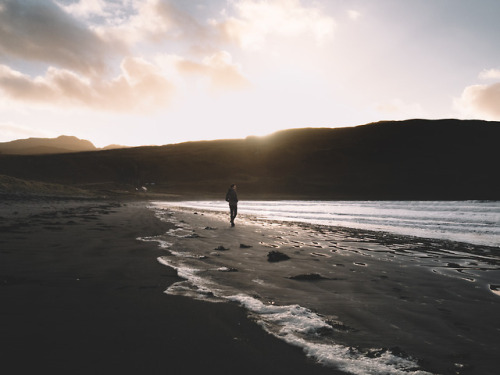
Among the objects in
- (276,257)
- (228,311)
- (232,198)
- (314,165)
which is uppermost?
(314,165)

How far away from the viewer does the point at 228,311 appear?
3889 millimetres

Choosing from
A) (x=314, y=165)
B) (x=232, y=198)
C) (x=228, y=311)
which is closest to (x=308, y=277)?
(x=228, y=311)

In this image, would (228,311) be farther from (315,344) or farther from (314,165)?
(314,165)

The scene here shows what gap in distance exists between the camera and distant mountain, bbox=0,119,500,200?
72.9 metres

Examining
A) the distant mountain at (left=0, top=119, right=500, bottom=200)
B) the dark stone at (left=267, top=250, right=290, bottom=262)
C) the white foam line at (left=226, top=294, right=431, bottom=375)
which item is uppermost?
the distant mountain at (left=0, top=119, right=500, bottom=200)

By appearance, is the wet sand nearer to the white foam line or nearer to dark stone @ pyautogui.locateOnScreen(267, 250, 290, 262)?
the white foam line

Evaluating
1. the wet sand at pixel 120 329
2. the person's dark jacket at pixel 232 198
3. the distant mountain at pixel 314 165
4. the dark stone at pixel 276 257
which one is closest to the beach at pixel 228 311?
the wet sand at pixel 120 329

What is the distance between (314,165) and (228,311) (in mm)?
105787

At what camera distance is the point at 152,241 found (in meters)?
9.42

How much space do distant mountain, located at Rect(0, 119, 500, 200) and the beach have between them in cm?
5713

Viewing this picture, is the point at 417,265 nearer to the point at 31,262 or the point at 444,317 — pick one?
the point at 444,317

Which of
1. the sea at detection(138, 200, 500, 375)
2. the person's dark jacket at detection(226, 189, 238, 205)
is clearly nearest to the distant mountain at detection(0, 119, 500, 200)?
the person's dark jacket at detection(226, 189, 238, 205)

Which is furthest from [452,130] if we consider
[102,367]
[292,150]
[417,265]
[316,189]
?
[102,367]

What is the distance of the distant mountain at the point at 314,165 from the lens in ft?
239
